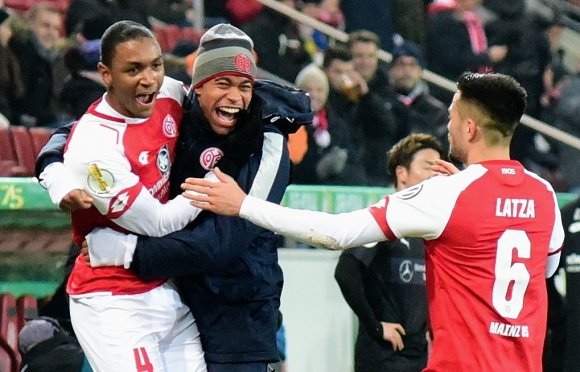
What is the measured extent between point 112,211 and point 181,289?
16.7 inches

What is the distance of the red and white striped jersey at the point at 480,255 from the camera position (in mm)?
3551

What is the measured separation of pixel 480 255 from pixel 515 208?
180 millimetres

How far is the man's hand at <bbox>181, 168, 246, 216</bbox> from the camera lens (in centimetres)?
351

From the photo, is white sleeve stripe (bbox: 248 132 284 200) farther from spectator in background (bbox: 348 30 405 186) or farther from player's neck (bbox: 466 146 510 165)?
spectator in background (bbox: 348 30 405 186)

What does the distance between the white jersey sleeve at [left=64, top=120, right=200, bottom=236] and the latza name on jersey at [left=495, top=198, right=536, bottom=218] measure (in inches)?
36.9

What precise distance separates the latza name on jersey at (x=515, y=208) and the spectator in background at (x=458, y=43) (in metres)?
5.75

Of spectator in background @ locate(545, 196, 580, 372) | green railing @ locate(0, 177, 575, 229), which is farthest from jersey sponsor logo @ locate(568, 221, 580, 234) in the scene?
green railing @ locate(0, 177, 575, 229)

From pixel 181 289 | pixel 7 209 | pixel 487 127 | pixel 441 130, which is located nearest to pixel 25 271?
pixel 7 209

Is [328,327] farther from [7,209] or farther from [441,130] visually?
[441,130]

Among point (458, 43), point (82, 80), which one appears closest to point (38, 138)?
point (82, 80)

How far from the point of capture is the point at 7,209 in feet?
18.5

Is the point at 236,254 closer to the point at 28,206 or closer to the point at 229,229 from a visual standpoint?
the point at 229,229

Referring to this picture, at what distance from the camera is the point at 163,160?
381 cm

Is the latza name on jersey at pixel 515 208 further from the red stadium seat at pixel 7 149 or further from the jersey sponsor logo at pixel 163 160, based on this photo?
the red stadium seat at pixel 7 149
